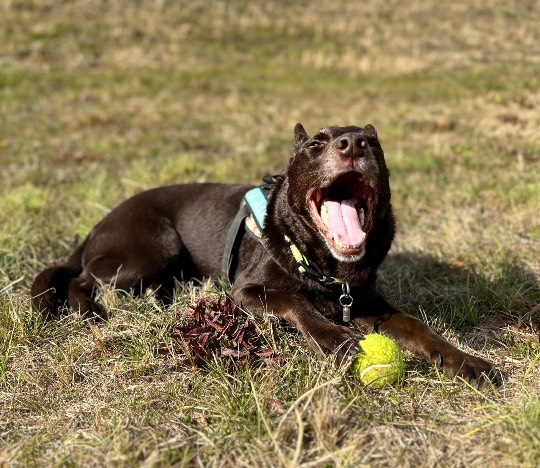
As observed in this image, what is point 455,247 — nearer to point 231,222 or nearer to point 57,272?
point 231,222

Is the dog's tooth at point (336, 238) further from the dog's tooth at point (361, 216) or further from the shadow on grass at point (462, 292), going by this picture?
the shadow on grass at point (462, 292)

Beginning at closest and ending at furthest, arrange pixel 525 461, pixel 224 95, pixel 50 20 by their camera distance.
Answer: pixel 525 461 → pixel 224 95 → pixel 50 20

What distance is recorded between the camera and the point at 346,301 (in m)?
2.97

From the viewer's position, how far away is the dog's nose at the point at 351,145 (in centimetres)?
262

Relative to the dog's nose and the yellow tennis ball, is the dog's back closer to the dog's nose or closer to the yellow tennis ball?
the dog's nose

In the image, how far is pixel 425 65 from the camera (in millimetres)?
15773

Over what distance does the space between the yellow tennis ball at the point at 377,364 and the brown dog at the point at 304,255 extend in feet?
0.23

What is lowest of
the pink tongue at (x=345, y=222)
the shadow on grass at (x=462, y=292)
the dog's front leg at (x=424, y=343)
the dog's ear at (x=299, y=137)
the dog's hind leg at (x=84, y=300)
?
the shadow on grass at (x=462, y=292)

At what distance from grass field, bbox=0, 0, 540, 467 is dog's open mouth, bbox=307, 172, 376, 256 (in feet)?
1.76

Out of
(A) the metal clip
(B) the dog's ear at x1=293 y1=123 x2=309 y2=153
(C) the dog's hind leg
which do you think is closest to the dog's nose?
(B) the dog's ear at x1=293 y1=123 x2=309 y2=153

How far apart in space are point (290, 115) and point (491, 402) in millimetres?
8293

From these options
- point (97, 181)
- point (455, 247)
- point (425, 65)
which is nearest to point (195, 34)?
point (425, 65)

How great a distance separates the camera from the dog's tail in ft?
10.5

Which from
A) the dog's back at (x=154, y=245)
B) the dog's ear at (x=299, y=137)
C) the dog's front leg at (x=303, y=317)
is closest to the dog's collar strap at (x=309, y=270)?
the dog's front leg at (x=303, y=317)
